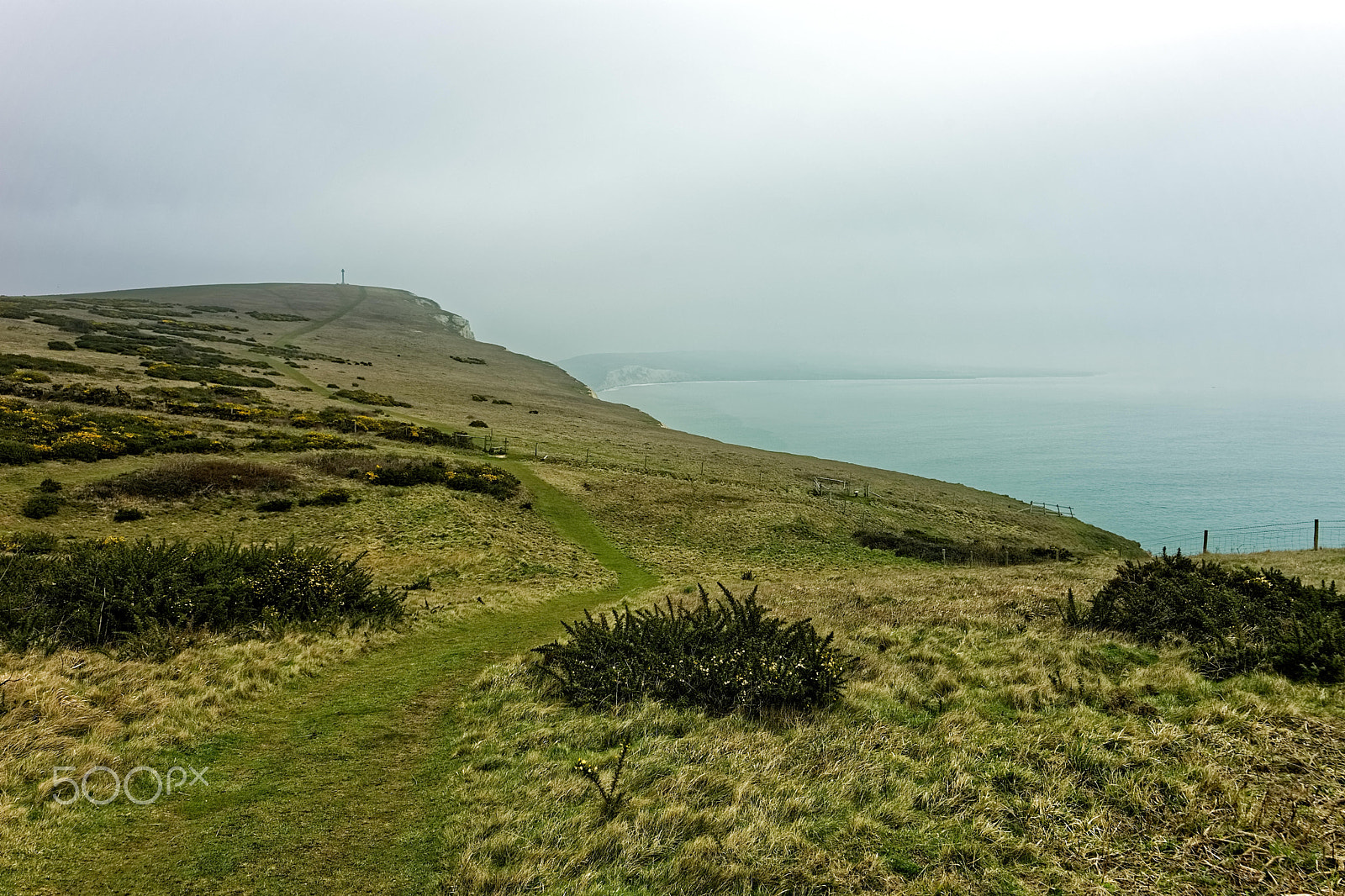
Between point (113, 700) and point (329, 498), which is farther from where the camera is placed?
point (329, 498)

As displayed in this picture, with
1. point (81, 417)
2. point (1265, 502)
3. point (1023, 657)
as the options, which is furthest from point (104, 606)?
point (1265, 502)

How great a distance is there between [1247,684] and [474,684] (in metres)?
12.9

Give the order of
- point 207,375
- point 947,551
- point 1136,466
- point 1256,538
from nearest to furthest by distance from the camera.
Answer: point 947,551 < point 207,375 < point 1256,538 < point 1136,466

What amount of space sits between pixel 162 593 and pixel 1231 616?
70.8 feet

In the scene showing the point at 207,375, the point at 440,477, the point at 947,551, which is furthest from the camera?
the point at 207,375

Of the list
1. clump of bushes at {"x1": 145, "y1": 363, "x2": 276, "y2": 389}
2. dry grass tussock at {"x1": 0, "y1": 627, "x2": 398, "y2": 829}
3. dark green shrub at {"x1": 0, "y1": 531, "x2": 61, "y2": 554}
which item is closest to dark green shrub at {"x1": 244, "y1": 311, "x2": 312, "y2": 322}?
clump of bushes at {"x1": 145, "y1": 363, "x2": 276, "y2": 389}

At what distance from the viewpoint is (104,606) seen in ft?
39.0

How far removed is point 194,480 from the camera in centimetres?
2495

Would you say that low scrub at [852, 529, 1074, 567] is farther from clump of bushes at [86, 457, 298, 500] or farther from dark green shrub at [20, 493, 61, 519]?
dark green shrub at [20, 493, 61, 519]

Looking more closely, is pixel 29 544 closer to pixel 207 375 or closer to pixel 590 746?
pixel 590 746

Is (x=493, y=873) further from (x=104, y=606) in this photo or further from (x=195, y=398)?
(x=195, y=398)

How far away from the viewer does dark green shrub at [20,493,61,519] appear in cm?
1975

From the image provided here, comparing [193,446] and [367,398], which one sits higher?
[367,398]

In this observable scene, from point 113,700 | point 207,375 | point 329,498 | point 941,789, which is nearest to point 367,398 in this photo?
point 207,375
